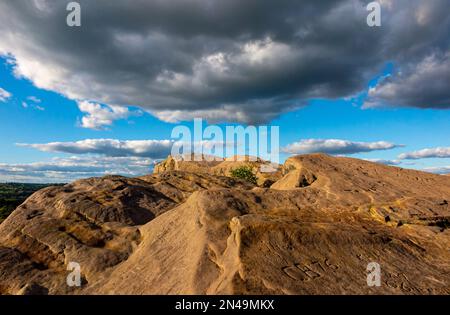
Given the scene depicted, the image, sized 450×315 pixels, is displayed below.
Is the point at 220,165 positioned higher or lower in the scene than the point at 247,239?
higher

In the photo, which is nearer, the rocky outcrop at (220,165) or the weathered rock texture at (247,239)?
the weathered rock texture at (247,239)

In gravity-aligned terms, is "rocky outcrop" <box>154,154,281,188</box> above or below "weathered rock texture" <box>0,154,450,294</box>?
above

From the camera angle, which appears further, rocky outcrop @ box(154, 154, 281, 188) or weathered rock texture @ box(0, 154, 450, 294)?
rocky outcrop @ box(154, 154, 281, 188)

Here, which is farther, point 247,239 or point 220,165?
point 220,165

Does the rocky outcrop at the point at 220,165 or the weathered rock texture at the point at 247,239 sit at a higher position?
the rocky outcrop at the point at 220,165
